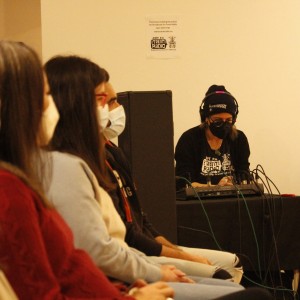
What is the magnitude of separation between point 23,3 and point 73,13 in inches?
30.2

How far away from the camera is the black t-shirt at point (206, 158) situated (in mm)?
3408

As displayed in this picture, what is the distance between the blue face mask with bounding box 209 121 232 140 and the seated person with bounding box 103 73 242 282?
43.3 inches

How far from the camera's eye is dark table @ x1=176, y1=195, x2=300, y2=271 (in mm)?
2889

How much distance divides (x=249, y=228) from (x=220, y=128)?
0.70 meters

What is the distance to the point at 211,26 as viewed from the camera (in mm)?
4184

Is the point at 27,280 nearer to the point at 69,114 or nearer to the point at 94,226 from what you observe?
the point at 94,226

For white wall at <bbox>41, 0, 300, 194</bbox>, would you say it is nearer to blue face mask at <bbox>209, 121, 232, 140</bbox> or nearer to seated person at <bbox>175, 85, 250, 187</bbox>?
seated person at <bbox>175, 85, 250, 187</bbox>

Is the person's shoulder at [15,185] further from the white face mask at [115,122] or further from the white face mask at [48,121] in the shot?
the white face mask at [115,122]


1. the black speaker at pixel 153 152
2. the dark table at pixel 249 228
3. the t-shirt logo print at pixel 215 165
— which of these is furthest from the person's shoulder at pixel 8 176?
the t-shirt logo print at pixel 215 165

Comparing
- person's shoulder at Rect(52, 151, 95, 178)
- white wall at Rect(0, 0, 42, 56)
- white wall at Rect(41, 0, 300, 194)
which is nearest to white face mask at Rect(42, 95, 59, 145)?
person's shoulder at Rect(52, 151, 95, 178)

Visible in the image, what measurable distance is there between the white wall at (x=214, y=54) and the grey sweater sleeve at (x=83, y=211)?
264 cm

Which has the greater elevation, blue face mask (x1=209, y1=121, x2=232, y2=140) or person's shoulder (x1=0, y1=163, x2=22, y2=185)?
person's shoulder (x1=0, y1=163, x2=22, y2=185)

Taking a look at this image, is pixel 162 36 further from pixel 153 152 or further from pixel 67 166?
pixel 67 166

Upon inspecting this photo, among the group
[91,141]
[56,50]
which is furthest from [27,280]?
[56,50]
